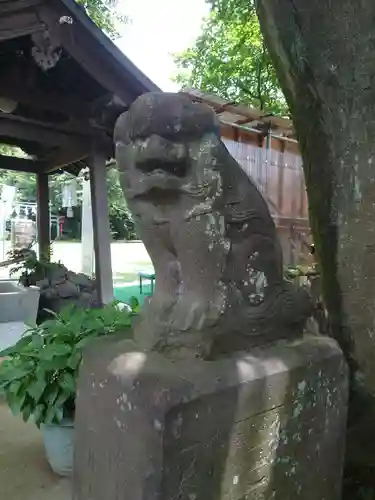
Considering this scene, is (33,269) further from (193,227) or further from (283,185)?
(193,227)

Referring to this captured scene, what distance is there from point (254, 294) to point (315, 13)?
1.18m

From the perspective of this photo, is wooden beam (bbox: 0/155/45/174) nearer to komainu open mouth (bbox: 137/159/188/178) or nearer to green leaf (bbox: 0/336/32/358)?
green leaf (bbox: 0/336/32/358)

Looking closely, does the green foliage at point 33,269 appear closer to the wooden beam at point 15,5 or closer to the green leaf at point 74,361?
the wooden beam at point 15,5

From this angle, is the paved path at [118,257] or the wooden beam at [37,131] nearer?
→ the wooden beam at [37,131]

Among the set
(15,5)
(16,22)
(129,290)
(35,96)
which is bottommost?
(129,290)

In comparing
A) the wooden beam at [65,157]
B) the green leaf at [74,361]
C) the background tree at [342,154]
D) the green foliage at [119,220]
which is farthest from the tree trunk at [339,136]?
the green foliage at [119,220]

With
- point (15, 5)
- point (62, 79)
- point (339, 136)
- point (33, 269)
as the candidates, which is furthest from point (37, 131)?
point (339, 136)

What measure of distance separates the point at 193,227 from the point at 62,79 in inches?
137

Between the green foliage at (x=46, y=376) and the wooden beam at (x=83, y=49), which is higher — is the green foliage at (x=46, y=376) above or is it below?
below

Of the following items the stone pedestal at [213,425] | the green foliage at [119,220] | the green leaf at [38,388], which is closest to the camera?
the stone pedestal at [213,425]

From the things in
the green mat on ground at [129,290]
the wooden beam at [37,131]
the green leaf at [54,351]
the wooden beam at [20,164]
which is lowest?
the green mat on ground at [129,290]

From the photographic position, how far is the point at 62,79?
450cm

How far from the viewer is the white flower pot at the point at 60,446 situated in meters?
2.39

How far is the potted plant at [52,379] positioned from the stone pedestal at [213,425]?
2.26 ft
